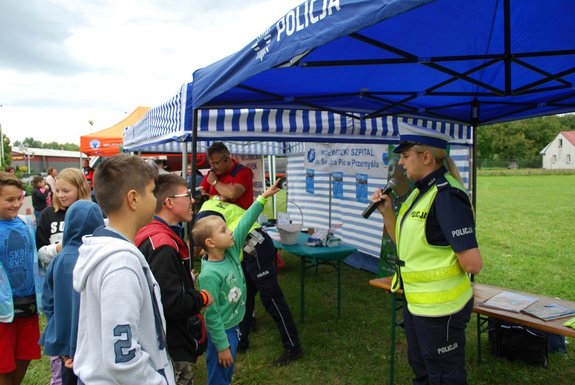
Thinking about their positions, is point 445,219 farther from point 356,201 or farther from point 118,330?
point 356,201

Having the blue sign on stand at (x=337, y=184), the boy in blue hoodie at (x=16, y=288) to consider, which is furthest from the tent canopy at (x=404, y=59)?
the blue sign on stand at (x=337, y=184)

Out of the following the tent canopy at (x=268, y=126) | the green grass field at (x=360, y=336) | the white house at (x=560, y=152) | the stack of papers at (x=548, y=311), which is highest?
the white house at (x=560, y=152)

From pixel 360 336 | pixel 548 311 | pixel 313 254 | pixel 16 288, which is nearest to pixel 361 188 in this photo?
pixel 313 254

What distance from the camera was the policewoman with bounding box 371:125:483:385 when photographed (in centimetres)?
209

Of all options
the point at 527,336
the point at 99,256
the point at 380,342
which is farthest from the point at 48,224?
the point at 527,336

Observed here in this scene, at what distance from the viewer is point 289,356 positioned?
378cm

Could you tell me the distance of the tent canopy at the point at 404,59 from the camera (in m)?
1.90

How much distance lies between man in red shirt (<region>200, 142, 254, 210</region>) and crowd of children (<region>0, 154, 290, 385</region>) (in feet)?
3.30

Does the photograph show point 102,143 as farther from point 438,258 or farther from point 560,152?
point 560,152

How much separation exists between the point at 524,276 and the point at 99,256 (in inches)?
272

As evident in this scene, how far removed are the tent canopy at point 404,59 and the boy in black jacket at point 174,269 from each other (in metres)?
0.79

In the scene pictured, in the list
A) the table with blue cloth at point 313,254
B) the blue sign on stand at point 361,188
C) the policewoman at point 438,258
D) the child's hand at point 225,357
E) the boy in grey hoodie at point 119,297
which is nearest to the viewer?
the boy in grey hoodie at point 119,297

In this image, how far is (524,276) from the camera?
6.63m

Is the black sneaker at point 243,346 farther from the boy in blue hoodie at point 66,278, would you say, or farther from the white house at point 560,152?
the white house at point 560,152
